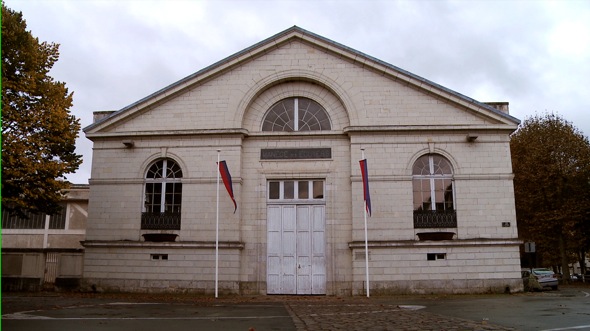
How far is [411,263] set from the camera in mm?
19562

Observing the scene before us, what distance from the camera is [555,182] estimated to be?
3453cm

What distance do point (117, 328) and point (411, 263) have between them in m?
12.6

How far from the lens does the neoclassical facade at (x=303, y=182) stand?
19.8 m

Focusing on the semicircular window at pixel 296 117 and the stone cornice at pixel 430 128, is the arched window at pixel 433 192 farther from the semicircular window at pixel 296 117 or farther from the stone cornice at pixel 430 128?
the semicircular window at pixel 296 117

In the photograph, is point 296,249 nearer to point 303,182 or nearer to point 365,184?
point 303,182

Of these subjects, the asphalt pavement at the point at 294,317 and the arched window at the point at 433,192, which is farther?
the arched window at the point at 433,192

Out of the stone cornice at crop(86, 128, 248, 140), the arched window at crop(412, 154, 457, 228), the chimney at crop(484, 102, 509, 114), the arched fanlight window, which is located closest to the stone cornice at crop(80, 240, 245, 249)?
the stone cornice at crop(86, 128, 248, 140)

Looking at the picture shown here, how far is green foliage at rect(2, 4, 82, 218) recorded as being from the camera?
15.8 meters

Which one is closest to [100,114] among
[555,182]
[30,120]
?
[30,120]

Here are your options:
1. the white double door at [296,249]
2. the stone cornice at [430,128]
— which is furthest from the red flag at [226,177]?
the stone cornice at [430,128]

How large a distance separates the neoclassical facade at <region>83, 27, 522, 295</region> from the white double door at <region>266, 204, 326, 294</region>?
0.04 metres

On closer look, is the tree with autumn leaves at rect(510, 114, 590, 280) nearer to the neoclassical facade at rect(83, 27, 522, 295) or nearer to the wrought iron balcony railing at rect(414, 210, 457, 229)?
the neoclassical facade at rect(83, 27, 522, 295)

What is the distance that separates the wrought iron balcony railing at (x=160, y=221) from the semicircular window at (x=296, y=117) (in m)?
5.25

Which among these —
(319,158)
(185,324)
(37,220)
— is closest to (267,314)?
(185,324)
